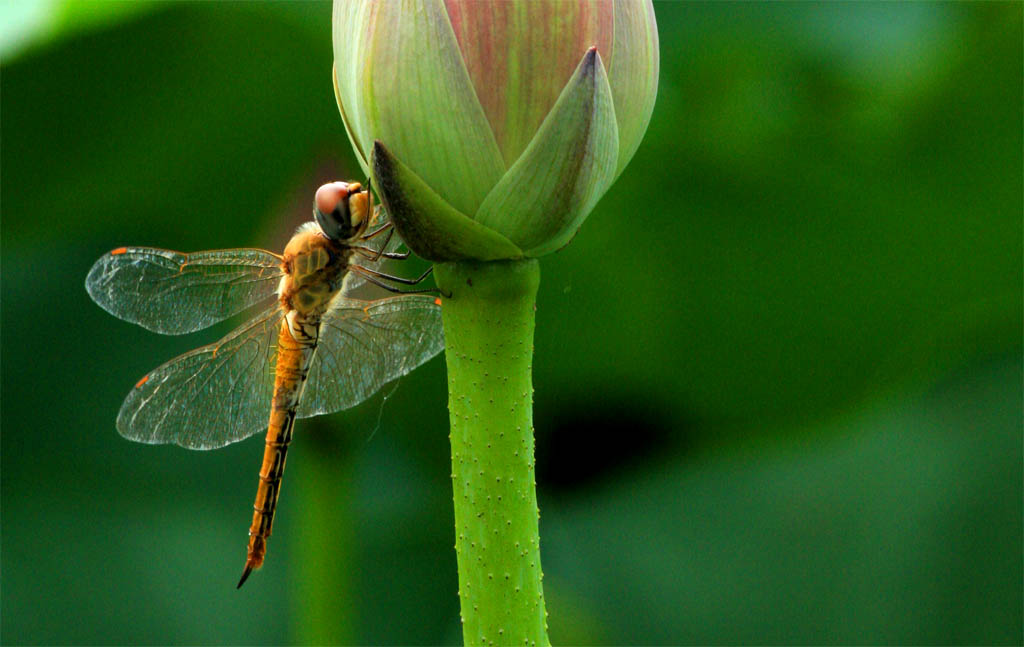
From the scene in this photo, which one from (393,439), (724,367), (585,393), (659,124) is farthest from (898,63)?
(393,439)

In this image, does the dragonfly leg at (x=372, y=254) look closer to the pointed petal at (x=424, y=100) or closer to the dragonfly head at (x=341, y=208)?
the dragonfly head at (x=341, y=208)

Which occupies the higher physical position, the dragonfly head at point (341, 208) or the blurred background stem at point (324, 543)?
the dragonfly head at point (341, 208)

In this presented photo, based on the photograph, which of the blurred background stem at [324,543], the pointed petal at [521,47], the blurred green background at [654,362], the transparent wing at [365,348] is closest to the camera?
the pointed petal at [521,47]

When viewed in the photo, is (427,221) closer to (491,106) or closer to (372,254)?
(491,106)

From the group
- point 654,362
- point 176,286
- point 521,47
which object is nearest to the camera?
point 521,47

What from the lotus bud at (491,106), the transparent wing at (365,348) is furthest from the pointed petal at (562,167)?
the transparent wing at (365,348)

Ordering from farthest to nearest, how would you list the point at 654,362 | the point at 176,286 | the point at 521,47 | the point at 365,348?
the point at 654,362, the point at 176,286, the point at 365,348, the point at 521,47

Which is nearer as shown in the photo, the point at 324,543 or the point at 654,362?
the point at 324,543

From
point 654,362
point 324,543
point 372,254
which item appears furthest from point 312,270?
point 654,362
